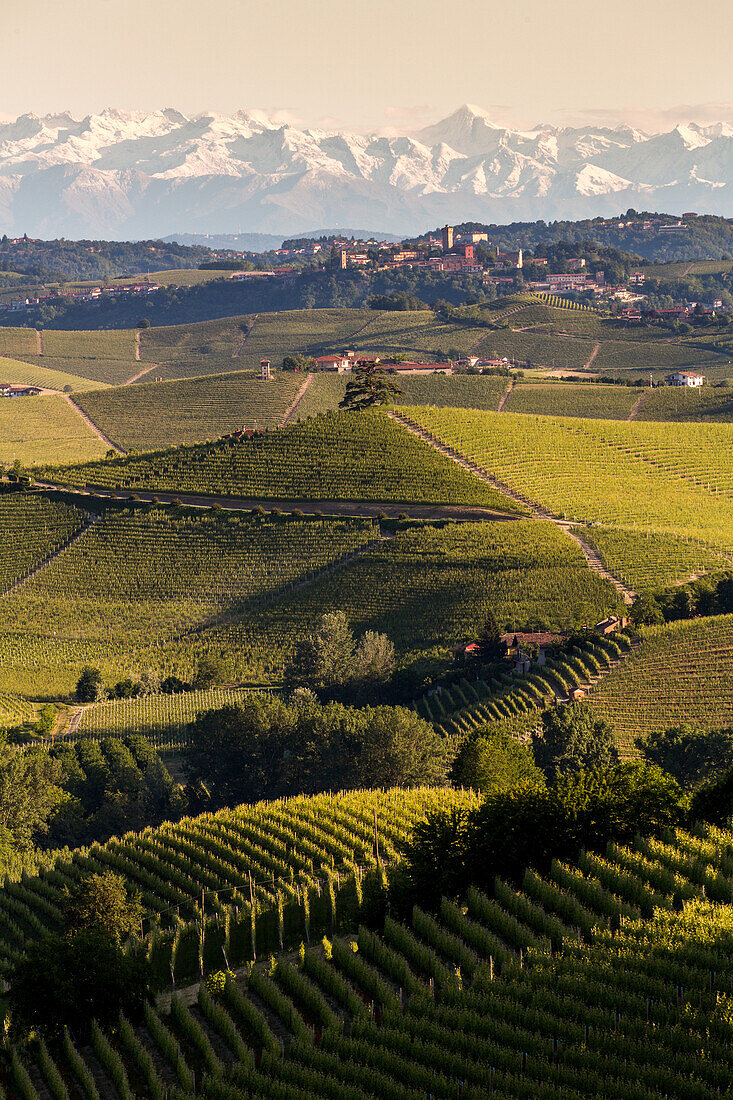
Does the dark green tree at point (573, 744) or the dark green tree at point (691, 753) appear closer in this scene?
the dark green tree at point (691, 753)

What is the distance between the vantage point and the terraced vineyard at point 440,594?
74.1 metres

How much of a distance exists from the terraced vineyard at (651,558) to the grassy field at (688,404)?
181ft

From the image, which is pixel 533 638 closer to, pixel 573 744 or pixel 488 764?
pixel 573 744

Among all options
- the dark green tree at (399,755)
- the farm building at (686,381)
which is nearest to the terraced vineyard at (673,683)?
the dark green tree at (399,755)

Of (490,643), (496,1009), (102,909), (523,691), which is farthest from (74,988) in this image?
(490,643)

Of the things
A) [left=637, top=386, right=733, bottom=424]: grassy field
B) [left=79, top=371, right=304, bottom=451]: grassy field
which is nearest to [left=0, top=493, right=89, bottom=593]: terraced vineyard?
[left=79, top=371, right=304, bottom=451]: grassy field

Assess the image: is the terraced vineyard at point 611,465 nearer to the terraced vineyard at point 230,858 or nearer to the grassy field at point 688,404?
the grassy field at point 688,404

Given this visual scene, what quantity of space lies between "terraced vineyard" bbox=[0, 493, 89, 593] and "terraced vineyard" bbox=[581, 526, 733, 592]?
43.0 m

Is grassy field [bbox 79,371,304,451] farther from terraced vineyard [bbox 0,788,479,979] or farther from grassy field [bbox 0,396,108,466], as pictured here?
terraced vineyard [bbox 0,788,479,979]

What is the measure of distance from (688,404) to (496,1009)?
4885 inches

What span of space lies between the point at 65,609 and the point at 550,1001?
71.3 meters

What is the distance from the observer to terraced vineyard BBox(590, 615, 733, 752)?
188 ft

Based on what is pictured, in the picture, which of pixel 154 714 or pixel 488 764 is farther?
pixel 154 714

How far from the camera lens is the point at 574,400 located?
472 ft
